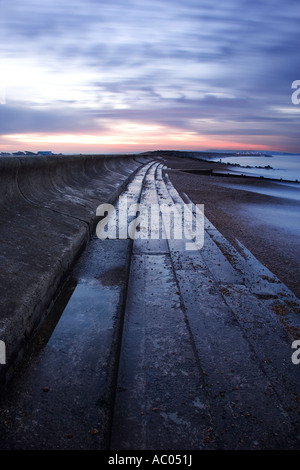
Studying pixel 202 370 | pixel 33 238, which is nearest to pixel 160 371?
pixel 202 370

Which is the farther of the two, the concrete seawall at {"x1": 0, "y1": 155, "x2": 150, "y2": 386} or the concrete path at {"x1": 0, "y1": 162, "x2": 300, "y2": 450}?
the concrete seawall at {"x1": 0, "y1": 155, "x2": 150, "y2": 386}

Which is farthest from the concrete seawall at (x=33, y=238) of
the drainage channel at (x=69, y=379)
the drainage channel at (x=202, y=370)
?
the drainage channel at (x=202, y=370)

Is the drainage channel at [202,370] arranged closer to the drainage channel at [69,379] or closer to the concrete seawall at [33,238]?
the drainage channel at [69,379]

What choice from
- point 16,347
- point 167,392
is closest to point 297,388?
point 167,392

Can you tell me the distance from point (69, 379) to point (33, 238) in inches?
56.7

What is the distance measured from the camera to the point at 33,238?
2645 millimetres

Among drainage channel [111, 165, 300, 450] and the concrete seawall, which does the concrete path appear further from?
the concrete seawall

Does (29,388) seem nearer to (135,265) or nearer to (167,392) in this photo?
(167,392)

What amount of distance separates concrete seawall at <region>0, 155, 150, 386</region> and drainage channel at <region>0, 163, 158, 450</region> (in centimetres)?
10

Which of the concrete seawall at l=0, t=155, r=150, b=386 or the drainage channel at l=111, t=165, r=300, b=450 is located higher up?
the concrete seawall at l=0, t=155, r=150, b=386

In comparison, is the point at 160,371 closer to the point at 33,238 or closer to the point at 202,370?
the point at 202,370

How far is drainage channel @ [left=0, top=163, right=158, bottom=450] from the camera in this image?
1.23 meters

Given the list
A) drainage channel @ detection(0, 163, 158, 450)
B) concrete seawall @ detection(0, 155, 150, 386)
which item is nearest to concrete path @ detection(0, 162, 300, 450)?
drainage channel @ detection(0, 163, 158, 450)

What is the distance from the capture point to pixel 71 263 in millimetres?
2865
